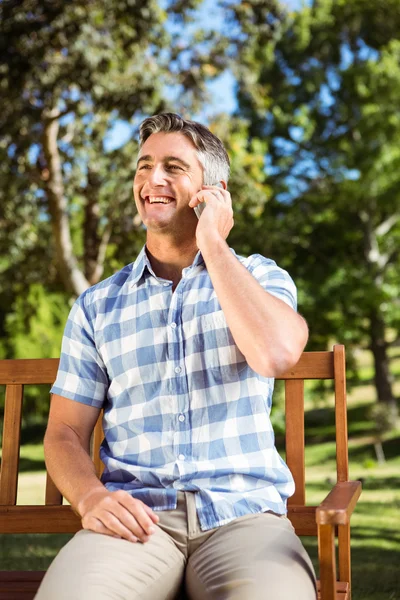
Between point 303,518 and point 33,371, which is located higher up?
point 33,371

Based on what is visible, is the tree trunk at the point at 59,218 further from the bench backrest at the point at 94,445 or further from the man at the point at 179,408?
the man at the point at 179,408

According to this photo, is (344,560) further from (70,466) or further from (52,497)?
(52,497)

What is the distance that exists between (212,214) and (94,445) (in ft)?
3.41

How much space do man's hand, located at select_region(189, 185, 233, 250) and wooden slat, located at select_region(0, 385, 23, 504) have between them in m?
1.04

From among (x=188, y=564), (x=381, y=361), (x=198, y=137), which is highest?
(x=381, y=361)

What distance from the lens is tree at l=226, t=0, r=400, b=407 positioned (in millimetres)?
17375

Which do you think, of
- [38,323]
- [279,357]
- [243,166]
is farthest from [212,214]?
[38,323]

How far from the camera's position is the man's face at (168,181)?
2.33 m

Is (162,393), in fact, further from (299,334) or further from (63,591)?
(63,591)

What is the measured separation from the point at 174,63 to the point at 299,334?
988 cm

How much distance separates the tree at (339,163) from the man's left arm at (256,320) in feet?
44.3

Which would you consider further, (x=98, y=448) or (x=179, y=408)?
(x=98, y=448)

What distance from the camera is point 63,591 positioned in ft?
5.60

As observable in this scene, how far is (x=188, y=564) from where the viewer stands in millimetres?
1956
